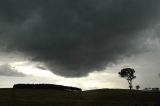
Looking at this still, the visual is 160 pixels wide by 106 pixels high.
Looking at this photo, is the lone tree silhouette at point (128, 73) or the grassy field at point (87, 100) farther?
the lone tree silhouette at point (128, 73)

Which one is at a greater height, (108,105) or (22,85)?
(22,85)

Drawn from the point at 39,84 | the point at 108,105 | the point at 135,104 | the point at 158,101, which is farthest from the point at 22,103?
the point at 39,84

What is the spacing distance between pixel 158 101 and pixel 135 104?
33.0 feet

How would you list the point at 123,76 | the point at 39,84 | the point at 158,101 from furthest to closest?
1. the point at 123,76
2. the point at 39,84
3. the point at 158,101

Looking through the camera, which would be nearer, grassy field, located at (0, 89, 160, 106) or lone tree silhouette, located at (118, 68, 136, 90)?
grassy field, located at (0, 89, 160, 106)

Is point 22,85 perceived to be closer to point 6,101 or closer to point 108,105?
point 6,101

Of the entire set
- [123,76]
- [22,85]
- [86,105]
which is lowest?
[86,105]

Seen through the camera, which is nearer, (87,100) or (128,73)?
(87,100)

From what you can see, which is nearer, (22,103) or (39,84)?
(22,103)

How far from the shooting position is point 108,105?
209ft

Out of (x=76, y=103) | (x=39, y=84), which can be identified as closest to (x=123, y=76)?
(x=39, y=84)

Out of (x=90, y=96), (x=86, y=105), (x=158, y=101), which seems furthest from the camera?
(x=90, y=96)

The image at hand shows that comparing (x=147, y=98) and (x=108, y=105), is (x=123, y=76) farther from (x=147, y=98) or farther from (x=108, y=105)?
(x=108, y=105)

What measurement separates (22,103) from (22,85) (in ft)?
137
